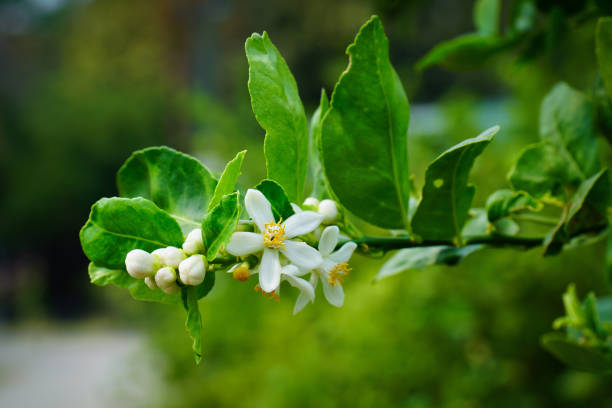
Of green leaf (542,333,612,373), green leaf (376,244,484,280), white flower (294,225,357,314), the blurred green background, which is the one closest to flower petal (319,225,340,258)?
white flower (294,225,357,314)

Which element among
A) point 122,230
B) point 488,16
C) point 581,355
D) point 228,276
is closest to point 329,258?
point 122,230

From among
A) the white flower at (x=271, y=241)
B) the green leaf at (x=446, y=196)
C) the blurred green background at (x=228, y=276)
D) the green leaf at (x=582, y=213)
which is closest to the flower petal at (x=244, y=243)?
the white flower at (x=271, y=241)

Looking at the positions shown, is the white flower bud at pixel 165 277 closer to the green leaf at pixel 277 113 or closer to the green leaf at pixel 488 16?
the green leaf at pixel 277 113

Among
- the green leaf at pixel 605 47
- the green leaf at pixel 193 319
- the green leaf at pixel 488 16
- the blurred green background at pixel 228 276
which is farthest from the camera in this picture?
the blurred green background at pixel 228 276

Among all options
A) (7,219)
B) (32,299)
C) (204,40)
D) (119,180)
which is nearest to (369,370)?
(119,180)

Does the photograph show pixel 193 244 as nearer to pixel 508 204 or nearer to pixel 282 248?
pixel 282 248
